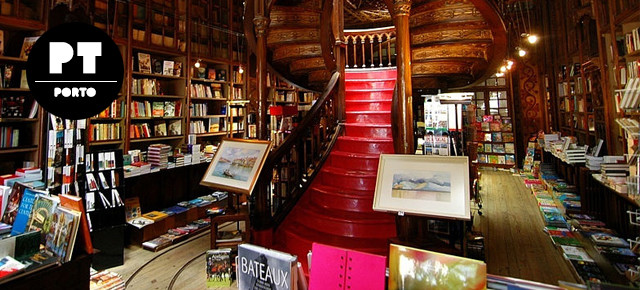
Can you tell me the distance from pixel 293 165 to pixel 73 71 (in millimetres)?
2050

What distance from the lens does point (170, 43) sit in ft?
16.9

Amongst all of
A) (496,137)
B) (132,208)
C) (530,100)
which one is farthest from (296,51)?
(530,100)

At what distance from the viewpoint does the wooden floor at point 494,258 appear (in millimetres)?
2941

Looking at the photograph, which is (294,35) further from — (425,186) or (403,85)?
(425,186)

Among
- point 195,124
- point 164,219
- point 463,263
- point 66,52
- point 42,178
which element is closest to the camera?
point 463,263

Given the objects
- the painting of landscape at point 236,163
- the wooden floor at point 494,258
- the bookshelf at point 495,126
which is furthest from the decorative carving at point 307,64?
the bookshelf at point 495,126

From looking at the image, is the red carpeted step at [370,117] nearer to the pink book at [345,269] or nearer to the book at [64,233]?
the pink book at [345,269]

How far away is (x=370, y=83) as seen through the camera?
4.93 metres

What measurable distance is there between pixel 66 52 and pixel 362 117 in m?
3.20

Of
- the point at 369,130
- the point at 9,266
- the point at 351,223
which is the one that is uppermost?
the point at 369,130

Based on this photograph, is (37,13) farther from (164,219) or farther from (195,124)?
(164,219)

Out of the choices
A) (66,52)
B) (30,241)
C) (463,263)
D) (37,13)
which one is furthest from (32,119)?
(463,263)

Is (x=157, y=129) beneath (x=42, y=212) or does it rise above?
above

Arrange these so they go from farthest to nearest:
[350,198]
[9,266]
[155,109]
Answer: [155,109] → [350,198] → [9,266]
